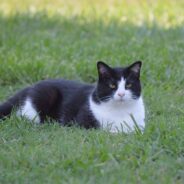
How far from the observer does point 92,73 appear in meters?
7.55

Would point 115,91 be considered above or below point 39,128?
above

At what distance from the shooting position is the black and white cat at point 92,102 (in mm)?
5676

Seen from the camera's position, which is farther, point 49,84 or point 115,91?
point 49,84

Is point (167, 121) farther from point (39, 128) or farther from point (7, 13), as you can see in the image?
point (7, 13)

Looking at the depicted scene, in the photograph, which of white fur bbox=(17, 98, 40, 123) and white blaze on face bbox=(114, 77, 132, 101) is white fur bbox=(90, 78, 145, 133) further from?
white fur bbox=(17, 98, 40, 123)

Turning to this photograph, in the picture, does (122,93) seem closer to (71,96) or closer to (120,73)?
(120,73)

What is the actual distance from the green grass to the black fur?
276 mm

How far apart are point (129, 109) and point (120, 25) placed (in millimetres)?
4163

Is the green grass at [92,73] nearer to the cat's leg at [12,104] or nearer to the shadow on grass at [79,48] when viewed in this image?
the shadow on grass at [79,48]

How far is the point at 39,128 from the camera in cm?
577

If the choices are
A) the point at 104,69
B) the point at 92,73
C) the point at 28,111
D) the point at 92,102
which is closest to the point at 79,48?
the point at 92,73

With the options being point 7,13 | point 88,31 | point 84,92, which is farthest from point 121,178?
point 7,13

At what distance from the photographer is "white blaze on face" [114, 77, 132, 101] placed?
559cm

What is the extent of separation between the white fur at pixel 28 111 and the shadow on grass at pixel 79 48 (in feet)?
4.29
